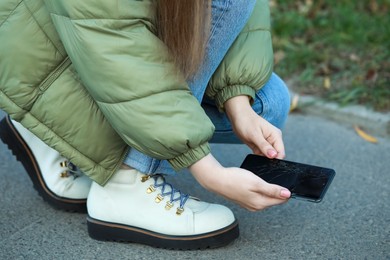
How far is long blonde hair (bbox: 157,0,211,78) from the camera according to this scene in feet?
4.98

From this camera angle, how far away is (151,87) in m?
1.47

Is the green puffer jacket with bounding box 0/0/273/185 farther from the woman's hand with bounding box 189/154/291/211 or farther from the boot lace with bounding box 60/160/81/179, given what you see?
the boot lace with bounding box 60/160/81/179

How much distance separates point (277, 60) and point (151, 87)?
174cm

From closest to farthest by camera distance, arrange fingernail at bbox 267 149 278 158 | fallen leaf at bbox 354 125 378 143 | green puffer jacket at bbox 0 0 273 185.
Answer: green puffer jacket at bbox 0 0 273 185 → fingernail at bbox 267 149 278 158 → fallen leaf at bbox 354 125 378 143

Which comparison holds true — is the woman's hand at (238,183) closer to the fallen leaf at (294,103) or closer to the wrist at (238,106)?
the wrist at (238,106)

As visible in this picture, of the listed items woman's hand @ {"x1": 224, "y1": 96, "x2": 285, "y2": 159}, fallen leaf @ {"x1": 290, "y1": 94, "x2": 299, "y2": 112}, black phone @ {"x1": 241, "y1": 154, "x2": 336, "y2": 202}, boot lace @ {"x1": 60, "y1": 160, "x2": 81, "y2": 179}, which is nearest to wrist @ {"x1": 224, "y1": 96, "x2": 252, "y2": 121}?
woman's hand @ {"x1": 224, "y1": 96, "x2": 285, "y2": 159}

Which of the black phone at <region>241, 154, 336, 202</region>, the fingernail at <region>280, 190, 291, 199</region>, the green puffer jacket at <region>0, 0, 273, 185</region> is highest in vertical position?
the green puffer jacket at <region>0, 0, 273, 185</region>

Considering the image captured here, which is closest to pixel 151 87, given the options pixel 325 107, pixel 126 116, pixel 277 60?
pixel 126 116

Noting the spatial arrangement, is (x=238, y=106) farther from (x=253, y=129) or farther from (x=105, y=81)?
(x=105, y=81)

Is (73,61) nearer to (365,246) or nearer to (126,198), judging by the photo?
(126,198)

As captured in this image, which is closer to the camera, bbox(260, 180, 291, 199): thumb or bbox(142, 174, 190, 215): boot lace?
bbox(260, 180, 291, 199): thumb

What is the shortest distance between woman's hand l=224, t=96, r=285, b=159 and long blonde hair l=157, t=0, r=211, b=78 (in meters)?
0.22

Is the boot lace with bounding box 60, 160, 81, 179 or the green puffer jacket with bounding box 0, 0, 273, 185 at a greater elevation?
the green puffer jacket with bounding box 0, 0, 273, 185

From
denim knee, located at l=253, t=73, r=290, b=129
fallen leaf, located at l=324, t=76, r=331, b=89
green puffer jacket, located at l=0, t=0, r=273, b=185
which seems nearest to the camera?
green puffer jacket, located at l=0, t=0, r=273, b=185
